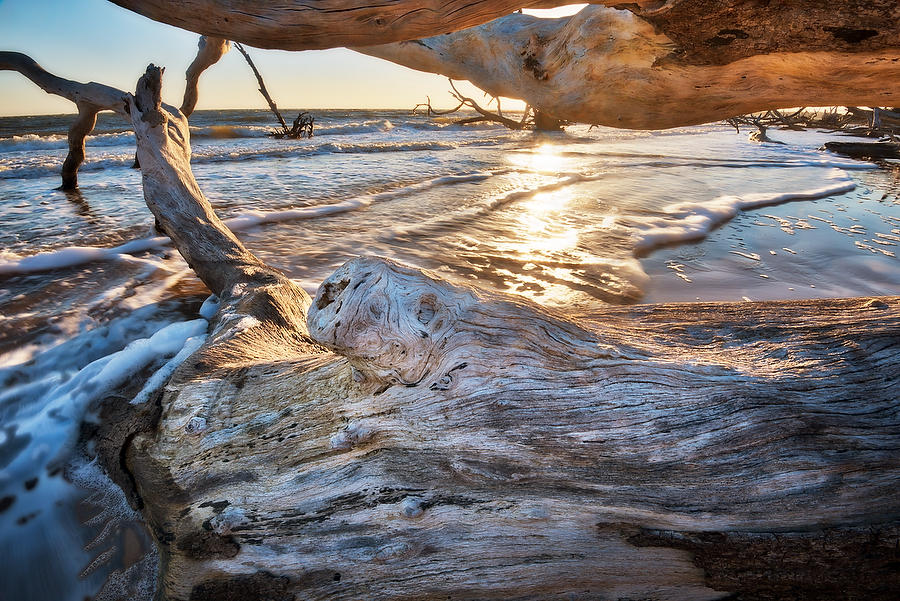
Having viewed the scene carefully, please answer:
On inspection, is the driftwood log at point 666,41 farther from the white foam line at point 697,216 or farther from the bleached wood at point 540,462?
the white foam line at point 697,216

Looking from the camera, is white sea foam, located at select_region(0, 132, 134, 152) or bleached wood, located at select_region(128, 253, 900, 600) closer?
bleached wood, located at select_region(128, 253, 900, 600)

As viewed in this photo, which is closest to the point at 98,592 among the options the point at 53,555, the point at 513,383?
the point at 53,555

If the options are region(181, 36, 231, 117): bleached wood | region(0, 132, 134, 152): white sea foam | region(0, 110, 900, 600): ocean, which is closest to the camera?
region(0, 110, 900, 600): ocean

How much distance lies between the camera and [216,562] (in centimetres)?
130

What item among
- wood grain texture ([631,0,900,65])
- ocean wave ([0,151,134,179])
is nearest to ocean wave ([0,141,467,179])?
ocean wave ([0,151,134,179])

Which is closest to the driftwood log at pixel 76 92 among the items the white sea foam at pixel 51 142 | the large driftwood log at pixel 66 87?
the large driftwood log at pixel 66 87

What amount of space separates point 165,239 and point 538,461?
16.2 feet

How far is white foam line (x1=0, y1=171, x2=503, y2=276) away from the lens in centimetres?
411

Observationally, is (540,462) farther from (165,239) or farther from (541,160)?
(541,160)

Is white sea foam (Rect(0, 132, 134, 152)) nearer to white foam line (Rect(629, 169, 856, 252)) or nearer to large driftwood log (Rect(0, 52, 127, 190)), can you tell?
large driftwood log (Rect(0, 52, 127, 190))

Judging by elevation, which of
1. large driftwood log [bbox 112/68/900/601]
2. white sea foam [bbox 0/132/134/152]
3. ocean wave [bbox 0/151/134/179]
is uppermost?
white sea foam [bbox 0/132/134/152]

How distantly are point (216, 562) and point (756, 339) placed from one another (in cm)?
168

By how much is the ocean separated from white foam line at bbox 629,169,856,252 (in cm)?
3

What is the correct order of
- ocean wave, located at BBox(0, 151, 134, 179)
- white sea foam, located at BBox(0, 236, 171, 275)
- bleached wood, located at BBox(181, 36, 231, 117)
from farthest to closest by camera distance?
ocean wave, located at BBox(0, 151, 134, 179) < bleached wood, located at BBox(181, 36, 231, 117) < white sea foam, located at BBox(0, 236, 171, 275)
